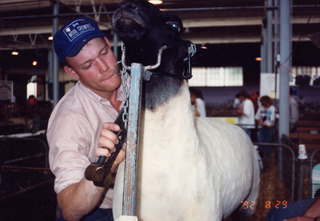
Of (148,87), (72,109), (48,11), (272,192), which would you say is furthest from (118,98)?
(48,11)

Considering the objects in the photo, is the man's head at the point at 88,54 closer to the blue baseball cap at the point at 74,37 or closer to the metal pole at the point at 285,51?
the blue baseball cap at the point at 74,37

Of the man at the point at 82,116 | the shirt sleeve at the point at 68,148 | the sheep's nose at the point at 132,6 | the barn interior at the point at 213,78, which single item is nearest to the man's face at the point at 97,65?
the man at the point at 82,116

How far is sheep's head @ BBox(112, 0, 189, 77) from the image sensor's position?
1418 mm

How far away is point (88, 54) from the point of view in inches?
89.9

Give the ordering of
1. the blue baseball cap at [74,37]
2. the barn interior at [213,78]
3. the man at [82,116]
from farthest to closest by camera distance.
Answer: the barn interior at [213,78], the blue baseball cap at [74,37], the man at [82,116]

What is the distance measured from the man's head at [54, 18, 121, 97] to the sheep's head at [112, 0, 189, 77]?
2.44 feet

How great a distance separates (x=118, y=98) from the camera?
246 cm

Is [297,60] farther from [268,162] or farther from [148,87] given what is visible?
[148,87]

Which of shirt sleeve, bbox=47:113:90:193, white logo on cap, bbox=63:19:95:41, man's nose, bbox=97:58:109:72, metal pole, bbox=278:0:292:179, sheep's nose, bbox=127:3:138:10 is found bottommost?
shirt sleeve, bbox=47:113:90:193

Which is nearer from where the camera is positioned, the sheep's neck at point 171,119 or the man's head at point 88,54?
the sheep's neck at point 171,119

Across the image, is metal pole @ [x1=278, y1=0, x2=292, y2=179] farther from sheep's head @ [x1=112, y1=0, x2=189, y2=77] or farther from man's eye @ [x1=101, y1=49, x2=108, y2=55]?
sheep's head @ [x1=112, y1=0, x2=189, y2=77]

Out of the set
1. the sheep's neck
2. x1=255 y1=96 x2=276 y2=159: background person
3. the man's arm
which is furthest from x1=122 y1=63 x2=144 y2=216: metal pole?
x1=255 y1=96 x2=276 y2=159: background person

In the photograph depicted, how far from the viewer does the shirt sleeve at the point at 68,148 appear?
6.42 ft

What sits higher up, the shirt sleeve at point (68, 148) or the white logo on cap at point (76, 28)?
the white logo on cap at point (76, 28)
